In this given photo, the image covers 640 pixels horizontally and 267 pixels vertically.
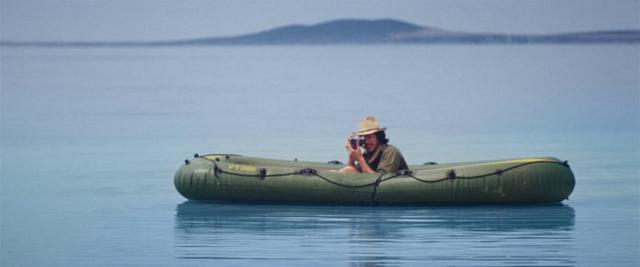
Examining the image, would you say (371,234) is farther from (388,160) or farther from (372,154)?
(372,154)

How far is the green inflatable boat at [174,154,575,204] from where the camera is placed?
13352 mm

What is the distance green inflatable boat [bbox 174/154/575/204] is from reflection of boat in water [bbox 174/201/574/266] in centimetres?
9

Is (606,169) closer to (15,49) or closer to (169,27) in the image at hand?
(15,49)

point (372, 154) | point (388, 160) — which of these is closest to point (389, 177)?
point (388, 160)

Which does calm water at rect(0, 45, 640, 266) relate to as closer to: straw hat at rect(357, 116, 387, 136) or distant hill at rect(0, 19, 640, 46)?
straw hat at rect(357, 116, 387, 136)

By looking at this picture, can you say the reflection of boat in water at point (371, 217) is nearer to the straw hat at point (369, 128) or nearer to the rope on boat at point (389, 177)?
the rope on boat at point (389, 177)

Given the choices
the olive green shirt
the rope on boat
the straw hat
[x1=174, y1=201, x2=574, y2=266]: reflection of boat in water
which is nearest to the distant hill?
the straw hat

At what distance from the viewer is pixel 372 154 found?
13.8 metres

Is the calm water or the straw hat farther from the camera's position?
the straw hat

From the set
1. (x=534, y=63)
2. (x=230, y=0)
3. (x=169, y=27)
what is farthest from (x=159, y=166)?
(x=230, y=0)

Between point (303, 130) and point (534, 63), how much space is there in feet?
75.5

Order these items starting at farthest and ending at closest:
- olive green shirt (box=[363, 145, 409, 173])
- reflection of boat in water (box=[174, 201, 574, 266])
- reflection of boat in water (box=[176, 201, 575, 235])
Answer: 1. olive green shirt (box=[363, 145, 409, 173])
2. reflection of boat in water (box=[176, 201, 575, 235])
3. reflection of boat in water (box=[174, 201, 574, 266])

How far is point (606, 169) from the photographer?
55.1ft

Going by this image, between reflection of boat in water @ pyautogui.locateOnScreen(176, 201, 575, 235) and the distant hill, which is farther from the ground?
the distant hill
